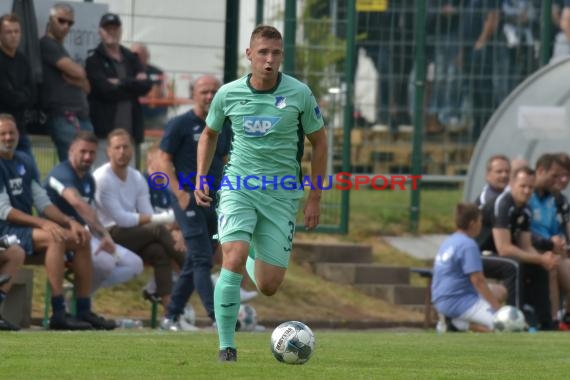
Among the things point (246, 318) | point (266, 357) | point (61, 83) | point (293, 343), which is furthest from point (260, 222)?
point (61, 83)

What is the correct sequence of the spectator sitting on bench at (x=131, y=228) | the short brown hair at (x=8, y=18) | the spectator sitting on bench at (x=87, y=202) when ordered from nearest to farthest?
the spectator sitting on bench at (x=87, y=202) → the short brown hair at (x=8, y=18) → the spectator sitting on bench at (x=131, y=228)

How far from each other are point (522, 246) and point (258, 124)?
7.30m

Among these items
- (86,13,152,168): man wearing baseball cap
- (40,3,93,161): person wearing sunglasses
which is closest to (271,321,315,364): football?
(40,3,93,161): person wearing sunglasses

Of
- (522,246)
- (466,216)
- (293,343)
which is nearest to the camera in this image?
(293,343)

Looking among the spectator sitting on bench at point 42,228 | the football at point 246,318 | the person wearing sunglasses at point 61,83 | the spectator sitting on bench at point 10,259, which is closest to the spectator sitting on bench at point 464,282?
the football at point 246,318

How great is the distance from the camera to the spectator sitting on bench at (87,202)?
15625mm

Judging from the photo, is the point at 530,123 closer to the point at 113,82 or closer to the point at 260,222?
the point at 113,82

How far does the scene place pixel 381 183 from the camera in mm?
22438

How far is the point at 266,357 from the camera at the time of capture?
10.8 m

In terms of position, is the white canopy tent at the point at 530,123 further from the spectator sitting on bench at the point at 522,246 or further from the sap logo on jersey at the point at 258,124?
the sap logo on jersey at the point at 258,124

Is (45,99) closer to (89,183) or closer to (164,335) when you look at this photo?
(89,183)

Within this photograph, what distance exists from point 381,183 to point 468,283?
6.10 metres

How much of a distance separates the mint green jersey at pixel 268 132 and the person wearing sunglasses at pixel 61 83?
6.19 metres

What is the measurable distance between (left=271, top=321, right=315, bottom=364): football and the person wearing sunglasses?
718cm
